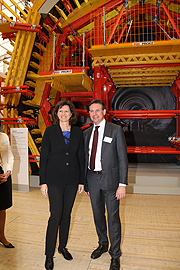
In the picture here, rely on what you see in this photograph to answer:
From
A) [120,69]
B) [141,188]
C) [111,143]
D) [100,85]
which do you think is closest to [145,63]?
[120,69]

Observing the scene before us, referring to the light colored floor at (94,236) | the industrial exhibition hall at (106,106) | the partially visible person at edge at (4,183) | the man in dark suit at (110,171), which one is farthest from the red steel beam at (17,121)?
the man in dark suit at (110,171)

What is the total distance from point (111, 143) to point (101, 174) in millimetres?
384

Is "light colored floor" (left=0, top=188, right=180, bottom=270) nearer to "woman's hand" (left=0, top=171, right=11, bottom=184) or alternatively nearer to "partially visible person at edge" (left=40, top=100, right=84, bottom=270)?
"partially visible person at edge" (left=40, top=100, right=84, bottom=270)

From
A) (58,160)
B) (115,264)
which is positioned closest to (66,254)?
(115,264)

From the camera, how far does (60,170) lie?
2188mm

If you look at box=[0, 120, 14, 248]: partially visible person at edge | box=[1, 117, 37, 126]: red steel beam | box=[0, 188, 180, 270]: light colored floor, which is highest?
box=[1, 117, 37, 126]: red steel beam

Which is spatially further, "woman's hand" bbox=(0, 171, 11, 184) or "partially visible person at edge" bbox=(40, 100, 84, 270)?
"woman's hand" bbox=(0, 171, 11, 184)

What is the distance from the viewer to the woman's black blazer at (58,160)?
2.19 meters

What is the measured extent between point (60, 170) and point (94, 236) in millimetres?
1489

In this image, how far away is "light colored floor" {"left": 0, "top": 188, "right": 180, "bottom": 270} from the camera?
2.40 metres

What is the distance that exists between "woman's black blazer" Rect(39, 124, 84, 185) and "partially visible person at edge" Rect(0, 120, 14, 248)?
0.70m

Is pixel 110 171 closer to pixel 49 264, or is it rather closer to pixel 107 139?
pixel 107 139

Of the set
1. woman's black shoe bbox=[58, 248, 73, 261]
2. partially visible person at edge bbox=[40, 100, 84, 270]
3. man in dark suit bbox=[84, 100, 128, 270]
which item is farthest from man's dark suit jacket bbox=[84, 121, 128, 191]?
woman's black shoe bbox=[58, 248, 73, 261]

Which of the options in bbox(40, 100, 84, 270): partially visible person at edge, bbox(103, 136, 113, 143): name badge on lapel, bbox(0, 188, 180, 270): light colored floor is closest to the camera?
bbox(40, 100, 84, 270): partially visible person at edge
